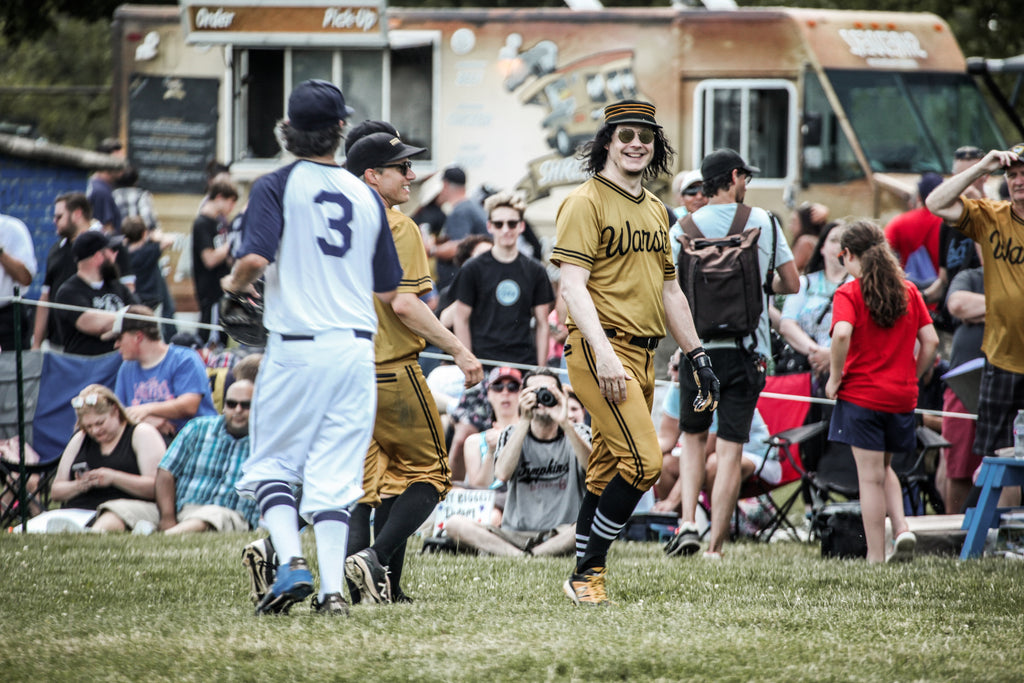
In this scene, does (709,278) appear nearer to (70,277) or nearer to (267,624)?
(267,624)

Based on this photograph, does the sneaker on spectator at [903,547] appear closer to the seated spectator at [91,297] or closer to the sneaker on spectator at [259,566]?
the sneaker on spectator at [259,566]

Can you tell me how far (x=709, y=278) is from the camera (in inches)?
299

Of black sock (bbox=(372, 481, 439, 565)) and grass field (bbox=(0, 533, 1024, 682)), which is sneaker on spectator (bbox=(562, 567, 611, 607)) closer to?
grass field (bbox=(0, 533, 1024, 682))

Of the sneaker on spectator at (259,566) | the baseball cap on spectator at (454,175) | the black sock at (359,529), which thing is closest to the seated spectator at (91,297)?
the baseball cap on spectator at (454,175)

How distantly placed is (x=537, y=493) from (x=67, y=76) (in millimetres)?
30015

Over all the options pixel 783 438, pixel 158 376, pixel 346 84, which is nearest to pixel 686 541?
pixel 783 438

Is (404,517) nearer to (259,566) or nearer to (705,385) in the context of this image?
(259,566)

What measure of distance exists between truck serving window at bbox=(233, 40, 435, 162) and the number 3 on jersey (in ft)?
34.0

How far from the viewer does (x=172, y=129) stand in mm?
15445

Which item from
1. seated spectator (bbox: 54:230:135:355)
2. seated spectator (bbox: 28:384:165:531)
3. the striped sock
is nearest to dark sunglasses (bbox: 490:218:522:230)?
seated spectator (bbox: 28:384:165:531)

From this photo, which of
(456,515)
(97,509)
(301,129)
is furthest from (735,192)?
(97,509)

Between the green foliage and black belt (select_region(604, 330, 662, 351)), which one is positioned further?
the green foliage

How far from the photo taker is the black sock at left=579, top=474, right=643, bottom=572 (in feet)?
18.3

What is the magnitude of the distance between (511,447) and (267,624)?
3.06 metres
